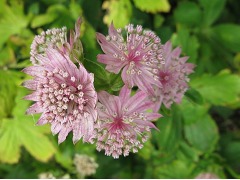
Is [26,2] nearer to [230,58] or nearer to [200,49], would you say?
[200,49]

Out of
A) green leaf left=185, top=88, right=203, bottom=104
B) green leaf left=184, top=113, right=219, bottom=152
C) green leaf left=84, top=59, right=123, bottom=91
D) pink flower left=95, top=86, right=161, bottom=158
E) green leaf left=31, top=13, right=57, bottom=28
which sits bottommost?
green leaf left=184, top=113, right=219, bottom=152

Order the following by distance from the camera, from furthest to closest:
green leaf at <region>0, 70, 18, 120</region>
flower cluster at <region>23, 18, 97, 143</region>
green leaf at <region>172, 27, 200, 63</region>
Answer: green leaf at <region>172, 27, 200, 63</region> → green leaf at <region>0, 70, 18, 120</region> → flower cluster at <region>23, 18, 97, 143</region>

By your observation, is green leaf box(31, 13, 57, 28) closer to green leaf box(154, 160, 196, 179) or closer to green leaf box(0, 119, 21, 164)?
green leaf box(0, 119, 21, 164)

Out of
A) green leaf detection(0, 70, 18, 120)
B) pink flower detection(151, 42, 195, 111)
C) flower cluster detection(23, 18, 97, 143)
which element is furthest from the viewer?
green leaf detection(0, 70, 18, 120)

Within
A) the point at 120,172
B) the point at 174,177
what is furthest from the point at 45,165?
the point at 174,177

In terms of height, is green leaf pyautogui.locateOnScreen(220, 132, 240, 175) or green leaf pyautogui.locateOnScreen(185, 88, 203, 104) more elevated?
green leaf pyautogui.locateOnScreen(185, 88, 203, 104)

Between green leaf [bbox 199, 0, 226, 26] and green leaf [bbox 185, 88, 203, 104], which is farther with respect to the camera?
green leaf [bbox 199, 0, 226, 26]

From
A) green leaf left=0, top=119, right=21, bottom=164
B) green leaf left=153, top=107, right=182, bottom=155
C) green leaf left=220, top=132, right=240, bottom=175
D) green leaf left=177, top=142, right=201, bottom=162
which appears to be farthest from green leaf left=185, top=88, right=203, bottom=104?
green leaf left=0, top=119, right=21, bottom=164

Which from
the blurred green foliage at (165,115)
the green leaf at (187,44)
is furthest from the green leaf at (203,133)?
the green leaf at (187,44)
